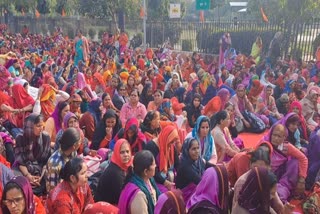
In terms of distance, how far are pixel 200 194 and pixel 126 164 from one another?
0.91m

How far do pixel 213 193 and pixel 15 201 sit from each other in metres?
1.33

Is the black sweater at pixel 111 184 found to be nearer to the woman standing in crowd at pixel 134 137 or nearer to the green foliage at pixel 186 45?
the woman standing in crowd at pixel 134 137

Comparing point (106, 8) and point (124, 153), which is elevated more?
Answer: point (106, 8)

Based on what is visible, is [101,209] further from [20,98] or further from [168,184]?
[20,98]

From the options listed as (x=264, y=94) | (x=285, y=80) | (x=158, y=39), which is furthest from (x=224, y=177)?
(x=158, y=39)

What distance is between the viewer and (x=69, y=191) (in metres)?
3.02

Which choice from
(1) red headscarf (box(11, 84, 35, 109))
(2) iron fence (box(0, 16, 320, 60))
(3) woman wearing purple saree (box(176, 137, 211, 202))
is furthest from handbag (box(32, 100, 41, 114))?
(2) iron fence (box(0, 16, 320, 60))

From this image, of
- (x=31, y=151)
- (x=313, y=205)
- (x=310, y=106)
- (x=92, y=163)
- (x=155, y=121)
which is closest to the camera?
(x=313, y=205)

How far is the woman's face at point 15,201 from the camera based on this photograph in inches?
103

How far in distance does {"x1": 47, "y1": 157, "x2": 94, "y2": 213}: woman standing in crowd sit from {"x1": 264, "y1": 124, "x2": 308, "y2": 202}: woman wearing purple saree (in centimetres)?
218

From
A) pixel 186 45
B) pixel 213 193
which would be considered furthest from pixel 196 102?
pixel 186 45

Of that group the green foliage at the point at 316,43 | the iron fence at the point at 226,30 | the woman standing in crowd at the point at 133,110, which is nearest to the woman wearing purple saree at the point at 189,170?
the woman standing in crowd at the point at 133,110

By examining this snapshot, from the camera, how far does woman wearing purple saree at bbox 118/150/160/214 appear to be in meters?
3.00

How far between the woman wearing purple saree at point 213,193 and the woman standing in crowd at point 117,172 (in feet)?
2.88
